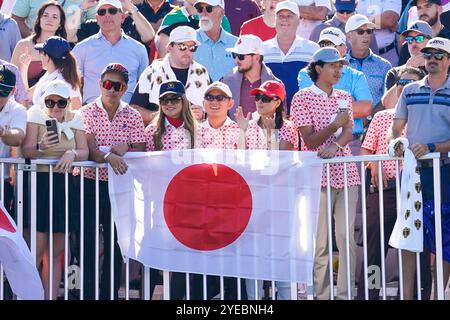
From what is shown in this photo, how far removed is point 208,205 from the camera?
12.0 metres

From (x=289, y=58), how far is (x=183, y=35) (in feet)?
3.99

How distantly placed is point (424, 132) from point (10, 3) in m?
5.78

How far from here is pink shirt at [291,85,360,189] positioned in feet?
39.8

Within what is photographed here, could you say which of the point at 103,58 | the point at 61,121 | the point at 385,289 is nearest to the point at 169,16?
the point at 103,58

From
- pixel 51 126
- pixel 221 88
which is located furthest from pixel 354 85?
pixel 51 126

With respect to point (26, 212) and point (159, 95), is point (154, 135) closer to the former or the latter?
point (159, 95)

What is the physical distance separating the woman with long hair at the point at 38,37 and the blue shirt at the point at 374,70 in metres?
2.98

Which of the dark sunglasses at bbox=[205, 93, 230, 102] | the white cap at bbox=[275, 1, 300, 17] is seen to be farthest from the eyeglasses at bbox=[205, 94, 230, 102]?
the white cap at bbox=[275, 1, 300, 17]

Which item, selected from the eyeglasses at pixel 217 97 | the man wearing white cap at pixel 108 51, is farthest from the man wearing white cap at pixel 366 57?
the eyeglasses at pixel 217 97

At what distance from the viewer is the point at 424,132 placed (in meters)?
12.1

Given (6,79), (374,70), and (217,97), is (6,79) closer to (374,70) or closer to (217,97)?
(217,97)

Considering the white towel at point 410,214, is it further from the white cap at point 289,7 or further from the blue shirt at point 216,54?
the white cap at point 289,7

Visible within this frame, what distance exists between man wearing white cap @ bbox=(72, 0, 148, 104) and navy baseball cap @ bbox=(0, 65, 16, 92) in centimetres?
205

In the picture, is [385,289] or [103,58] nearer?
[385,289]
